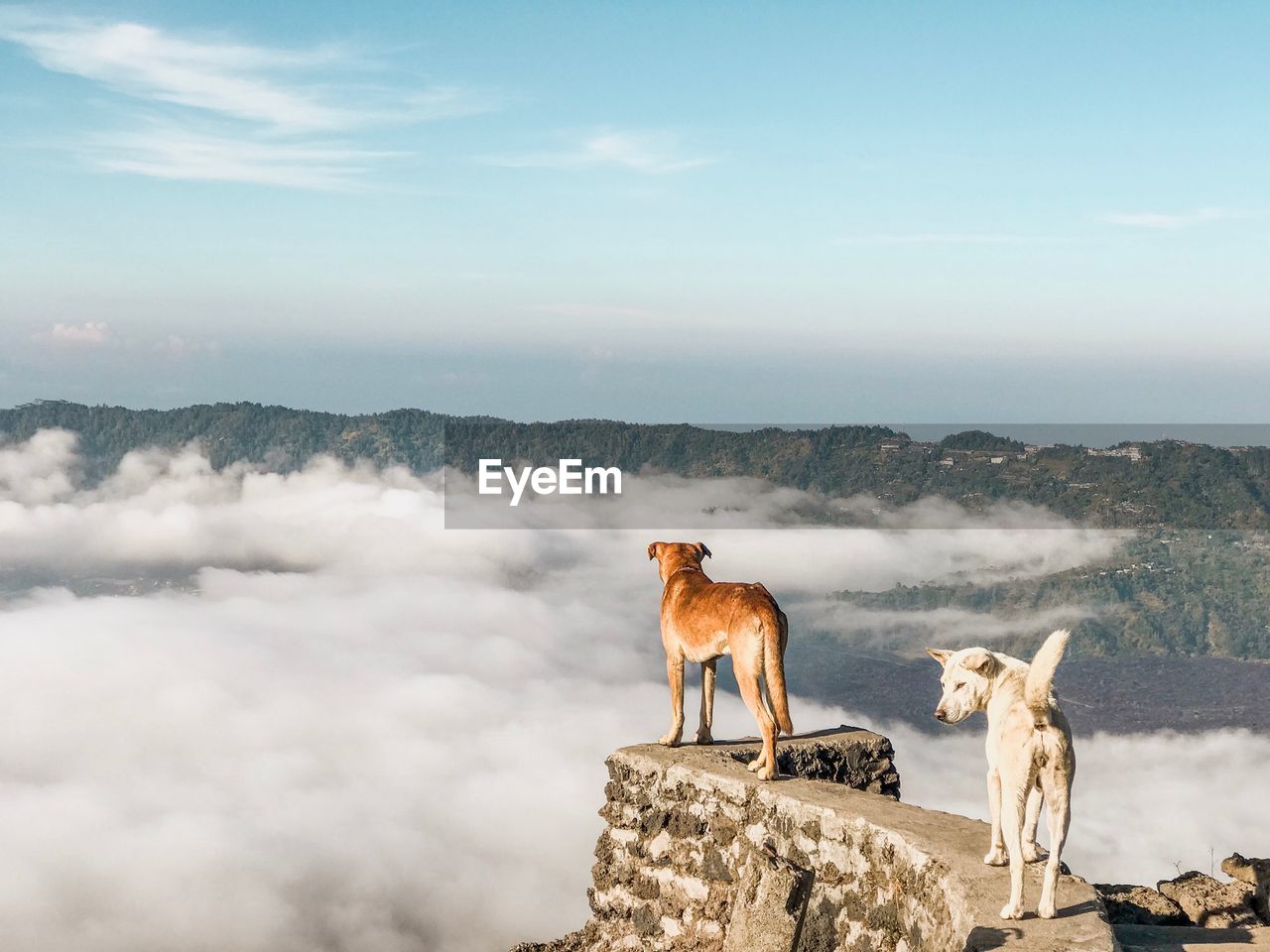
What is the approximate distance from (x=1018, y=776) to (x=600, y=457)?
146 metres

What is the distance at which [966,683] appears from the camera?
36.8 ft

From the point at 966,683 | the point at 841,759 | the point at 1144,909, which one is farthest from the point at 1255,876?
the point at 966,683

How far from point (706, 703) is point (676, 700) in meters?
0.44

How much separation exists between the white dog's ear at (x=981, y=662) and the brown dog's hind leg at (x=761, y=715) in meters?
4.07

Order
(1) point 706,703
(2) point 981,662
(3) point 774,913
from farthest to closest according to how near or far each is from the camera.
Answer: (1) point 706,703
(2) point 981,662
(3) point 774,913

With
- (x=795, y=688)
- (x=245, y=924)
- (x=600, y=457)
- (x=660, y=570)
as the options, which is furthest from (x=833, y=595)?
(x=660, y=570)

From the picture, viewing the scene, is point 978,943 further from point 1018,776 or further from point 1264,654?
point 1264,654

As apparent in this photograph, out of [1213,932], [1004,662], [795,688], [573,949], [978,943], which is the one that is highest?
[1004,662]

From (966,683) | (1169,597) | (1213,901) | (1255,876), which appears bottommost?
(1169,597)

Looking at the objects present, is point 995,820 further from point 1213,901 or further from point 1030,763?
point 1213,901

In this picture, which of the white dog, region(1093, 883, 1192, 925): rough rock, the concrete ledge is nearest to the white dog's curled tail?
the white dog

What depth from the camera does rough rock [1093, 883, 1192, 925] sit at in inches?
587

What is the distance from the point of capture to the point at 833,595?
137 meters

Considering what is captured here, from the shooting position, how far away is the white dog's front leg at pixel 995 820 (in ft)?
35.7
